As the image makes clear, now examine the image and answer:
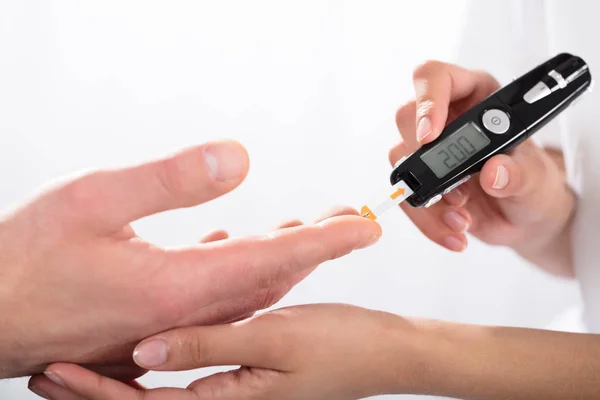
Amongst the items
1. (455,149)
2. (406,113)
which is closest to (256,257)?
(455,149)

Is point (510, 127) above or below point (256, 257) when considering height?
above

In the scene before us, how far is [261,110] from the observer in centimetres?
155

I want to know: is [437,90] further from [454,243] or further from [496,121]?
[454,243]

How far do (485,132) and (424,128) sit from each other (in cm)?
9

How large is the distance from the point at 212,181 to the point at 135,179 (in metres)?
0.07

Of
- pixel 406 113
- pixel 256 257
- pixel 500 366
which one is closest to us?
pixel 256 257

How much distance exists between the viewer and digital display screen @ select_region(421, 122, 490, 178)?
908mm

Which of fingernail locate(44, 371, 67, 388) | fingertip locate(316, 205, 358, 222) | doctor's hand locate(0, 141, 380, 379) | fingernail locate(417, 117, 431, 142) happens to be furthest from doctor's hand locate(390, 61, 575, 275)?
fingernail locate(44, 371, 67, 388)

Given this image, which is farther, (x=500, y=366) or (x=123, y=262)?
(x=500, y=366)

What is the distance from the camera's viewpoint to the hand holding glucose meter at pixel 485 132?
90 centimetres

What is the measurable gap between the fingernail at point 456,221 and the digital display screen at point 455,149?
6.8 inches

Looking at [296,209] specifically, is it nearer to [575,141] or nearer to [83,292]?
[575,141]

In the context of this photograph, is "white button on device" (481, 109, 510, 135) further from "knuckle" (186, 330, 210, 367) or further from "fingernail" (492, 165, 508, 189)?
"knuckle" (186, 330, 210, 367)

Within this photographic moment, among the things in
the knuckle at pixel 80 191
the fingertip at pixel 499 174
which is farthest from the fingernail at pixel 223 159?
the fingertip at pixel 499 174
